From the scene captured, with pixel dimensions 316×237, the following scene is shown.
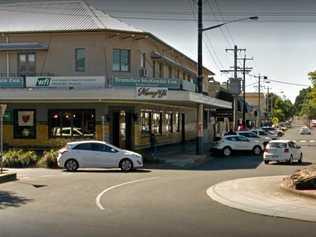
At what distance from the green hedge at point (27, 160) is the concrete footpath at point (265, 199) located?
13.4 meters

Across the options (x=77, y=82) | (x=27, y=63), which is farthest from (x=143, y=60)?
(x=27, y=63)

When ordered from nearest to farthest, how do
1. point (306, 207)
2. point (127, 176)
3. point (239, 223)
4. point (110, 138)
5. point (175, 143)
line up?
point (239, 223) < point (306, 207) < point (127, 176) < point (110, 138) < point (175, 143)

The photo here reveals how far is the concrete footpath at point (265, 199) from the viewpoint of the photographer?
14324 millimetres

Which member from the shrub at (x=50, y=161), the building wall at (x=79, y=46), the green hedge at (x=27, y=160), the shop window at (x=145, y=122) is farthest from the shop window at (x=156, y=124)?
the shrub at (x=50, y=161)

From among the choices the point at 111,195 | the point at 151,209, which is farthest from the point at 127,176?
the point at 151,209

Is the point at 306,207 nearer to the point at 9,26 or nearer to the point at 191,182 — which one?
the point at 191,182

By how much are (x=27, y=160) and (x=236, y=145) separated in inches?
649

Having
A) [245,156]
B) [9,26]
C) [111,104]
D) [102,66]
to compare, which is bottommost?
[245,156]

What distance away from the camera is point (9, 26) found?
44.0 meters

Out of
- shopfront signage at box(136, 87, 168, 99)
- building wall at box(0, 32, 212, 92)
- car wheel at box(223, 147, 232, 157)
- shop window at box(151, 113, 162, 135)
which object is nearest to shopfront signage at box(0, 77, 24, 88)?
building wall at box(0, 32, 212, 92)

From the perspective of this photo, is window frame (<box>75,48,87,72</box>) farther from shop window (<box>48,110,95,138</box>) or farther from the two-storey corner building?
shop window (<box>48,110,95,138</box>)

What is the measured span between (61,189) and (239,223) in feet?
29.7

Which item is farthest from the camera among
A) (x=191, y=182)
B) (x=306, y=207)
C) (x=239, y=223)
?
(x=191, y=182)

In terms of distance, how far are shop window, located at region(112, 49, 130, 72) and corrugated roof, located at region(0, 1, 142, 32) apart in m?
1.65
